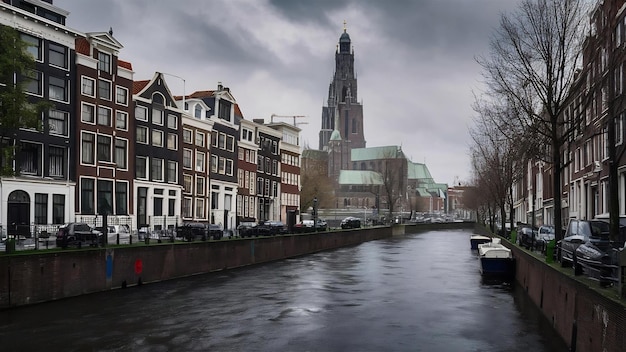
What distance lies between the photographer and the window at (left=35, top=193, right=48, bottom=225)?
1956 inches

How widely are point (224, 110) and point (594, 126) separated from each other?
1822 inches

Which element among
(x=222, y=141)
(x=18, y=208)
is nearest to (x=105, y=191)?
(x=18, y=208)

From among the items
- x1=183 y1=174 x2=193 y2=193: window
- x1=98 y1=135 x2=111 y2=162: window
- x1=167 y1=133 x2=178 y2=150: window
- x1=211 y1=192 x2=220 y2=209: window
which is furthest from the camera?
x1=211 y1=192 x2=220 y2=209: window

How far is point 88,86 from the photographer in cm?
5547

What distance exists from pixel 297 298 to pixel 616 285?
1781 cm

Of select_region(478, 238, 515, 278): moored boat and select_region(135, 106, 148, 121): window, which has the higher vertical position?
select_region(135, 106, 148, 121): window

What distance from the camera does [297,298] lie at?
98.6 feet

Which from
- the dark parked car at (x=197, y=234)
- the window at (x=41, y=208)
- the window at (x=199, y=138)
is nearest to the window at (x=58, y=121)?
the window at (x=41, y=208)

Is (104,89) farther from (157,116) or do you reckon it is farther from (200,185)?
(200,185)

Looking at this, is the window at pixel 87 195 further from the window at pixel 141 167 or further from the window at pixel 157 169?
the window at pixel 157 169

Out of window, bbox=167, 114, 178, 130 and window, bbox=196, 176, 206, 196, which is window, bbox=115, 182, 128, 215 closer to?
window, bbox=167, 114, 178, 130

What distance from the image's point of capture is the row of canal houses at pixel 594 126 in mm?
25625

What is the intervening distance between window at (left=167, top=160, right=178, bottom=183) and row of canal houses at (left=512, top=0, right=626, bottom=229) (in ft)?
119

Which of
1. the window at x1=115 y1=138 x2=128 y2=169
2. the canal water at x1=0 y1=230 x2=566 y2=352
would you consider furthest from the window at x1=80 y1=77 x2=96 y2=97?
the canal water at x1=0 y1=230 x2=566 y2=352
